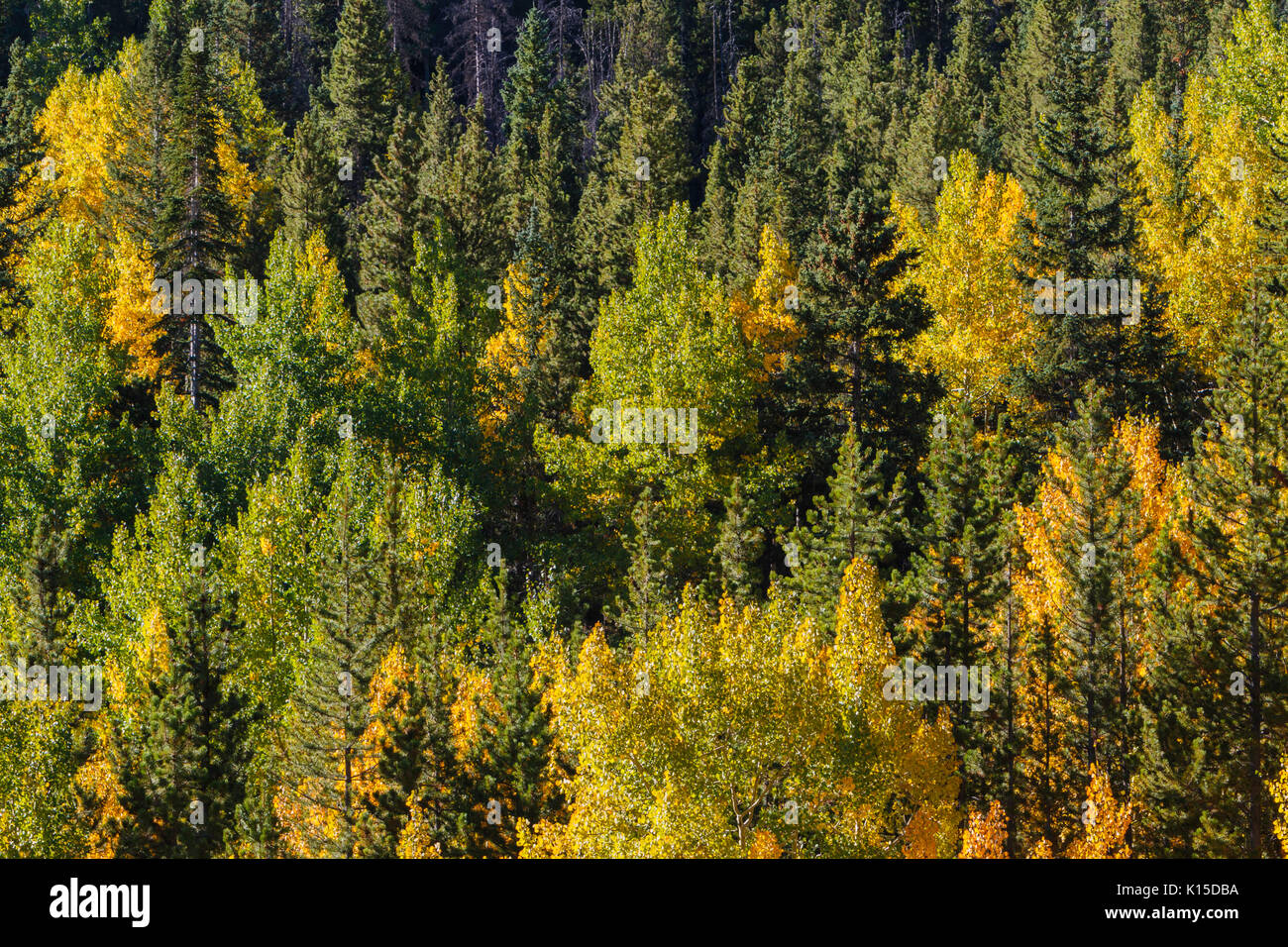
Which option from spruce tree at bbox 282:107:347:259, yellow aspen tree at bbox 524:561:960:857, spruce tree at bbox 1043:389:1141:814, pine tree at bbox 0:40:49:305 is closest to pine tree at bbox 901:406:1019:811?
spruce tree at bbox 1043:389:1141:814

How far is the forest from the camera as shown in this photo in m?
30.8

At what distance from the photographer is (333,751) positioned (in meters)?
33.2

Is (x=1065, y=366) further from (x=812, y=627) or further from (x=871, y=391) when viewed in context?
(x=812, y=627)

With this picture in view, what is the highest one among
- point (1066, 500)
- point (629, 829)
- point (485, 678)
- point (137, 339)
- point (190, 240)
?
point (190, 240)

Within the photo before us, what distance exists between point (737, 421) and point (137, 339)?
81.3 feet

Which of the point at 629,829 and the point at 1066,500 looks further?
the point at 1066,500

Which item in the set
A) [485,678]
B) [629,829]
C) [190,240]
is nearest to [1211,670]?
[629,829]

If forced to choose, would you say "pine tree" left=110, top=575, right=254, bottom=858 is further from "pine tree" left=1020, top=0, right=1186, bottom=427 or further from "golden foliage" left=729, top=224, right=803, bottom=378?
"pine tree" left=1020, top=0, right=1186, bottom=427
